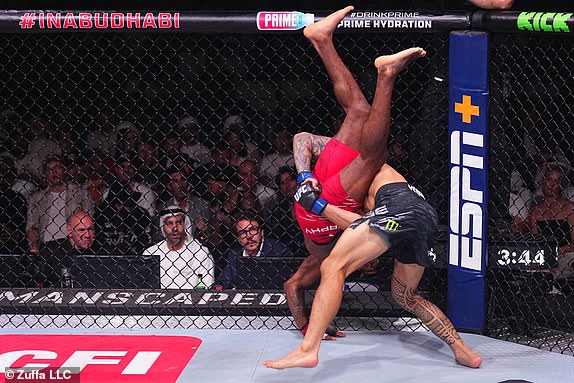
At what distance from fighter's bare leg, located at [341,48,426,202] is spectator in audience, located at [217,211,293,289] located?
3.32 feet

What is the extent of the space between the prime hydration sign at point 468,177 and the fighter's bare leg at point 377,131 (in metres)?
0.41

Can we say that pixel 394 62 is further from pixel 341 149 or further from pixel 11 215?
pixel 11 215

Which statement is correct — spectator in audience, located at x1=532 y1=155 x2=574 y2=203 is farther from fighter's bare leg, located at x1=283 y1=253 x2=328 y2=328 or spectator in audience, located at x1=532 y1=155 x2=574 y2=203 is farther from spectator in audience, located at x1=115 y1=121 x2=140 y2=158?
spectator in audience, located at x1=115 y1=121 x2=140 y2=158

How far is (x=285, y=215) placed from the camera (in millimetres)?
4293

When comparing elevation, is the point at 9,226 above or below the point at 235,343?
above

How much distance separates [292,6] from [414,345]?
2.71 meters

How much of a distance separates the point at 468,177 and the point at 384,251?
2.00ft

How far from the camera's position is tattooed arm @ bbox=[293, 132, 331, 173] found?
3126 mm

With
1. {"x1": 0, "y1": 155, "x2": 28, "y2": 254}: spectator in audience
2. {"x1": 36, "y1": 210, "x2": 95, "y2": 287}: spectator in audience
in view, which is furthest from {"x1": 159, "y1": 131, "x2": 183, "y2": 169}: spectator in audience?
{"x1": 0, "y1": 155, "x2": 28, "y2": 254}: spectator in audience

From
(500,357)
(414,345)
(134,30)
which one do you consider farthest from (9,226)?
(500,357)

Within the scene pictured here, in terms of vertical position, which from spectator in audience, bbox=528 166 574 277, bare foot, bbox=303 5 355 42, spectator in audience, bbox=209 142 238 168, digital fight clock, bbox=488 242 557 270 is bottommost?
digital fight clock, bbox=488 242 557 270

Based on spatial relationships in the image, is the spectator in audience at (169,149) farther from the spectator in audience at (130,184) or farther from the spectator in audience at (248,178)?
the spectator in audience at (248,178)

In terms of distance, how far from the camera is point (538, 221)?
4.03 meters

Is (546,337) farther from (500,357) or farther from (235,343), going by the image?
(235,343)
